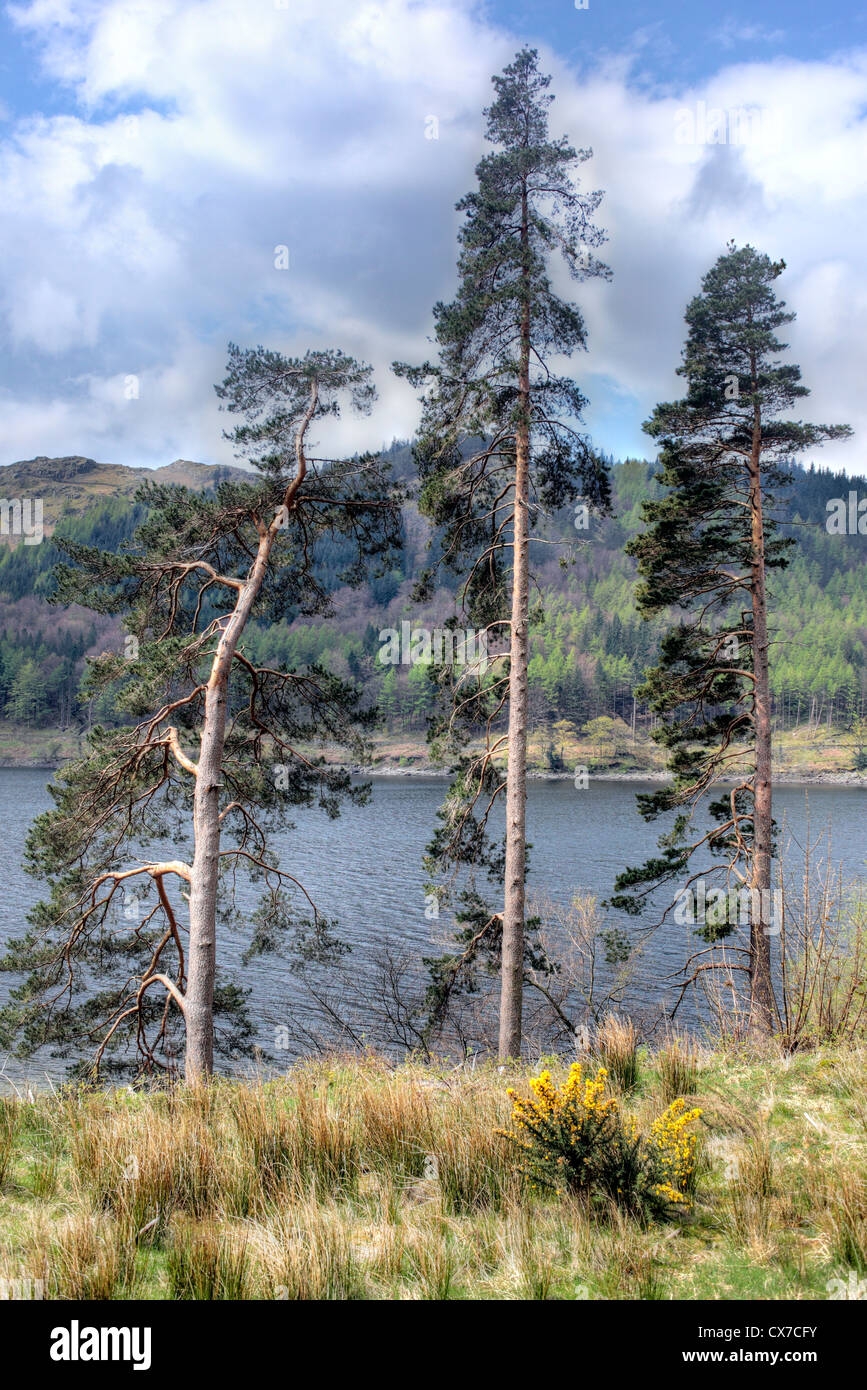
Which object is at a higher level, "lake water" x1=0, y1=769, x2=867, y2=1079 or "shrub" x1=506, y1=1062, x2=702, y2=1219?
"shrub" x1=506, y1=1062, x2=702, y2=1219

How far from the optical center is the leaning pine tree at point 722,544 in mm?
13574

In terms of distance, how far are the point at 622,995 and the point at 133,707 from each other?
16.7 meters

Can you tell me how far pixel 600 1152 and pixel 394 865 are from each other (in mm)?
34771

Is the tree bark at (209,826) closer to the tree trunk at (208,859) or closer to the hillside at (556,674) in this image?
the tree trunk at (208,859)

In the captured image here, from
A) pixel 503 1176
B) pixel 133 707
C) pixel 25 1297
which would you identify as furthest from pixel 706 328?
pixel 25 1297

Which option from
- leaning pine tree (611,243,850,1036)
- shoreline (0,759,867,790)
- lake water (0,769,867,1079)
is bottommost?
shoreline (0,759,867,790)

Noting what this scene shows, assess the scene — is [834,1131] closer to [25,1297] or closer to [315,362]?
[25,1297]

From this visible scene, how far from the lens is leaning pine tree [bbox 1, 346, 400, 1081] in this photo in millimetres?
10750

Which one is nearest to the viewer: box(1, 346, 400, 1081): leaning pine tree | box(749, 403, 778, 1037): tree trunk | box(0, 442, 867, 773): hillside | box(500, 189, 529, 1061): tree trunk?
box(1, 346, 400, 1081): leaning pine tree

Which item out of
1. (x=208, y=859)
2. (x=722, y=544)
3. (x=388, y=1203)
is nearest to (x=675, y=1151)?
(x=388, y=1203)

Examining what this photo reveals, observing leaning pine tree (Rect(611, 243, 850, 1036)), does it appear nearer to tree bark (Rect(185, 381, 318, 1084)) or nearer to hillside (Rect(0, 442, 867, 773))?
tree bark (Rect(185, 381, 318, 1084))

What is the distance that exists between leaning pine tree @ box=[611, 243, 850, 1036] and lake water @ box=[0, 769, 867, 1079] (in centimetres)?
205

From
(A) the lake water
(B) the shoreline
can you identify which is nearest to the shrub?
(A) the lake water
